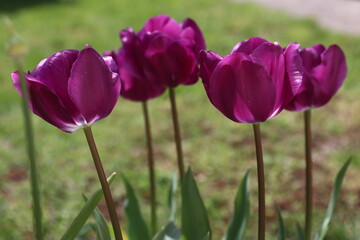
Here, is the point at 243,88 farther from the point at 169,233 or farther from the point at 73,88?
the point at 169,233

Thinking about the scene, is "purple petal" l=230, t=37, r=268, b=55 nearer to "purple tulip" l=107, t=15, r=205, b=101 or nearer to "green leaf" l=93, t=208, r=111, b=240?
"purple tulip" l=107, t=15, r=205, b=101

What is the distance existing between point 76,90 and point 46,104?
6 centimetres

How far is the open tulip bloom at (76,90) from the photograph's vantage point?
922mm

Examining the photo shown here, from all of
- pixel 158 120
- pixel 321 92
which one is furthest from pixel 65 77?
pixel 158 120

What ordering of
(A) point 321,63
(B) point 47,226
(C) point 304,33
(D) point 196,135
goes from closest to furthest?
(A) point 321,63 → (B) point 47,226 → (D) point 196,135 → (C) point 304,33

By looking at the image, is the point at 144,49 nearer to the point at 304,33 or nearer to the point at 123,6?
the point at 304,33

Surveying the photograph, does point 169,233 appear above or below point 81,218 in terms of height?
below

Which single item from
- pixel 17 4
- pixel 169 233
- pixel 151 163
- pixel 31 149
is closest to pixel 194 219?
pixel 169 233

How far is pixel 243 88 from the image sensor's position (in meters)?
0.95

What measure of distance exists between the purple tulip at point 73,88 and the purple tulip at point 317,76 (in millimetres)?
433

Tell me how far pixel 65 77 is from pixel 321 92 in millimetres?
539

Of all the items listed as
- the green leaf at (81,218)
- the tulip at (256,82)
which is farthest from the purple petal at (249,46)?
the green leaf at (81,218)

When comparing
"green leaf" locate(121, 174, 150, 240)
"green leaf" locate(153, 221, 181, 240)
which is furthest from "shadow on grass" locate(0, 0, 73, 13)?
"green leaf" locate(153, 221, 181, 240)

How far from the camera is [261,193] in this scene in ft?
3.18
